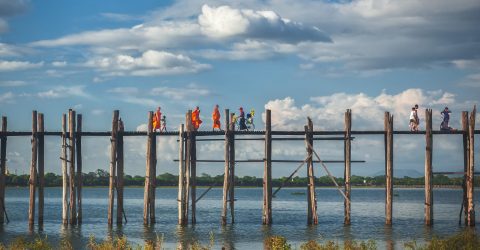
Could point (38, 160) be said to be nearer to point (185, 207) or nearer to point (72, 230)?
point (72, 230)

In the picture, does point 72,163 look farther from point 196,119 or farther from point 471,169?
point 471,169

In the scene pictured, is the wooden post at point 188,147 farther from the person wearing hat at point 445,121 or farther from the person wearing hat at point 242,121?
the person wearing hat at point 445,121

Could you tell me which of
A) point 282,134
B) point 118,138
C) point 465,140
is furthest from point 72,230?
point 465,140

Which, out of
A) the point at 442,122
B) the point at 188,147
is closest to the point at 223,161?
the point at 188,147

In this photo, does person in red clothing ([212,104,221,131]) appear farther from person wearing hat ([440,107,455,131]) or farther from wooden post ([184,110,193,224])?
person wearing hat ([440,107,455,131])

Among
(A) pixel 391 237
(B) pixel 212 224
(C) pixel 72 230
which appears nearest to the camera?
(A) pixel 391 237

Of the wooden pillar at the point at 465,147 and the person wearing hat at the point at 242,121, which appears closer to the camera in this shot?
→ the wooden pillar at the point at 465,147

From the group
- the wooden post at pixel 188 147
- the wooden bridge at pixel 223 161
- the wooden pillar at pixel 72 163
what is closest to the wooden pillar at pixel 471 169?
the wooden bridge at pixel 223 161

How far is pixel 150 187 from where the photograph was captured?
3453 cm

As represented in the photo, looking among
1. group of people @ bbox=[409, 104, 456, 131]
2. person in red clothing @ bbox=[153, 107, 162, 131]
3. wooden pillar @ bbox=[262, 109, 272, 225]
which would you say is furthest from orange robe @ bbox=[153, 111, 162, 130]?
group of people @ bbox=[409, 104, 456, 131]

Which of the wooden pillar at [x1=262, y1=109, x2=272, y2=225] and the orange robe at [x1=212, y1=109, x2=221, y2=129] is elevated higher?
the orange robe at [x1=212, y1=109, x2=221, y2=129]

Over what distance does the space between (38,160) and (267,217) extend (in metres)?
11.2

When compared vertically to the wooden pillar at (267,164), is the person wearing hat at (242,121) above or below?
above

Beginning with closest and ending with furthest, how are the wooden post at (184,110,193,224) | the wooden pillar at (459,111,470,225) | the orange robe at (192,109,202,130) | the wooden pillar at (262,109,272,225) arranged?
the wooden pillar at (262,109,272,225)
the wooden pillar at (459,111,470,225)
the wooden post at (184,110,193,224)
the orange robe at (192,109,202,130)
